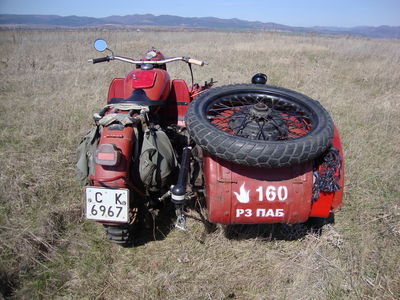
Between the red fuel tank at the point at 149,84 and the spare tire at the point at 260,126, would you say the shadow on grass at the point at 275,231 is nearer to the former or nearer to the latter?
the spare tire at the point at 260,126

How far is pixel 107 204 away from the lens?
2.13 meters

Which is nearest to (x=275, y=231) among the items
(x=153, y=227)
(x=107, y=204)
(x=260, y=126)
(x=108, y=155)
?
(x=260, y=126)

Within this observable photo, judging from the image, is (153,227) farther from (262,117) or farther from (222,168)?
(262,117)

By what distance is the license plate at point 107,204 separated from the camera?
211 centimetres

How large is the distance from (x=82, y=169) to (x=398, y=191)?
148 inches

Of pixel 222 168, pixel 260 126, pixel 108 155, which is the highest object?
pixel 260 126

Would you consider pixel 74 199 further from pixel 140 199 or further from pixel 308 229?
pixel 308 229

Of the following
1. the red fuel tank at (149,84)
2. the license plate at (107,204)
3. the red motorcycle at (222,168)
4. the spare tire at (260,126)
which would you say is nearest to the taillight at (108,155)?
the red motorcycle at (222,168)

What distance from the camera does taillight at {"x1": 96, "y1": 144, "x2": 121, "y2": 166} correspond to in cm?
197

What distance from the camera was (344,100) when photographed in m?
6.77

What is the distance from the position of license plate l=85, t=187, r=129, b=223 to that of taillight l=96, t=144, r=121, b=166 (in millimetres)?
244

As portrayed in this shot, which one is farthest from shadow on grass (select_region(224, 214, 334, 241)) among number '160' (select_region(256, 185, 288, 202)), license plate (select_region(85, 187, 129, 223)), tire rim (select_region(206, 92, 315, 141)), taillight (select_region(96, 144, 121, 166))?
taillight (select_region(96, 144, 121, 166))

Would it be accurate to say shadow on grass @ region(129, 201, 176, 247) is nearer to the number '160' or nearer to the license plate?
the license plate

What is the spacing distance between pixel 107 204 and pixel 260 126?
144cm
